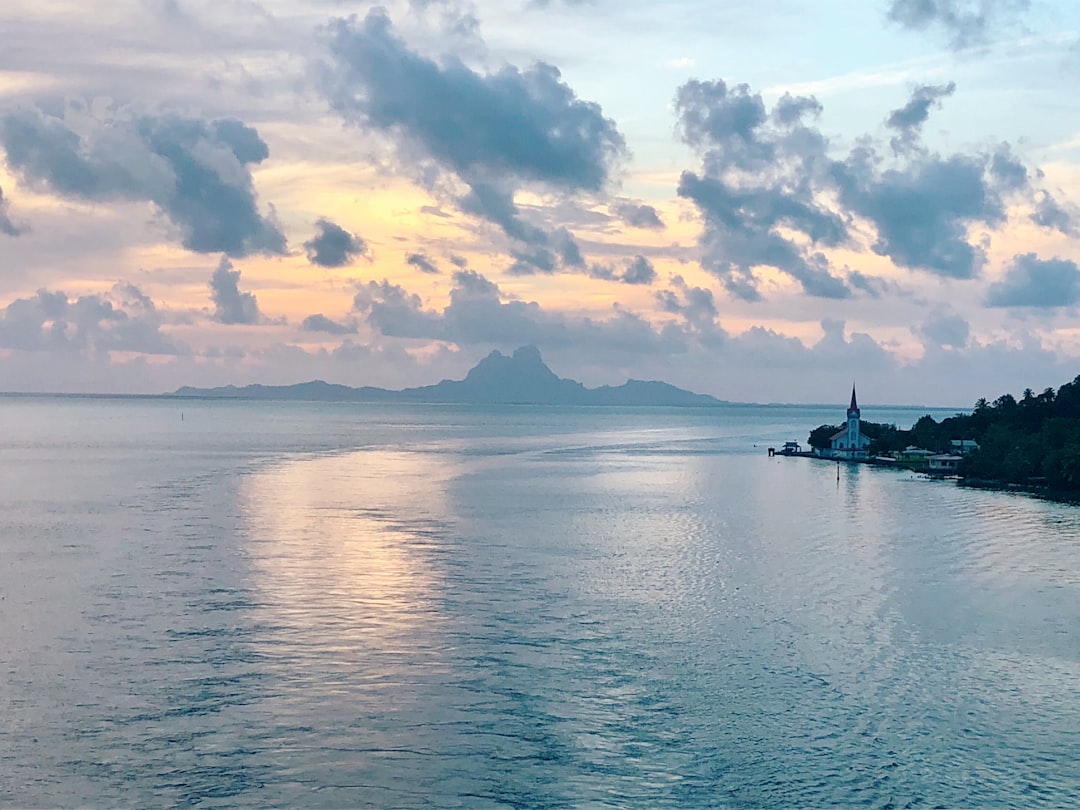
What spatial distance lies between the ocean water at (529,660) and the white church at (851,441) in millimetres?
76685

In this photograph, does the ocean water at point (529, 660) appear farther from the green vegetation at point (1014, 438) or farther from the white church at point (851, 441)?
the white church at point (851, 441)

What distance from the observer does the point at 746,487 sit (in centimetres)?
10512

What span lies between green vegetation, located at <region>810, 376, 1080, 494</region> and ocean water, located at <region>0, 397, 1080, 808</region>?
99.8 ft

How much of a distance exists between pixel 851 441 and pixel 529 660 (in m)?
128

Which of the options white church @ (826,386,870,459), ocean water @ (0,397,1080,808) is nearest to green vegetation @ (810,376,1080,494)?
white church @ (826,386,870,459)

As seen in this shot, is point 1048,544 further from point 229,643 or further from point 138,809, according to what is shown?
point 138,809

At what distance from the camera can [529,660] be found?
1394 inches

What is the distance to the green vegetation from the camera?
104 meters

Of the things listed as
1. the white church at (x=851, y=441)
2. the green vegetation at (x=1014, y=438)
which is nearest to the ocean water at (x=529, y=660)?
the green vegetation at (x=1014, y=438)

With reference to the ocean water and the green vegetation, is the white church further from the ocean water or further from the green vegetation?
the ocean water

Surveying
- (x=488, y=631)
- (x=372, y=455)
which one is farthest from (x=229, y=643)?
Result: (x=372, y=455)

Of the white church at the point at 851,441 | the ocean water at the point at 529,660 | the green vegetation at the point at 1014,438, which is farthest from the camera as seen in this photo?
the white church at the point at 851,441

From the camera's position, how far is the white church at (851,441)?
15275 cm

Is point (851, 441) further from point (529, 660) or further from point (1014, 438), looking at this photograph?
point (529, 660)
